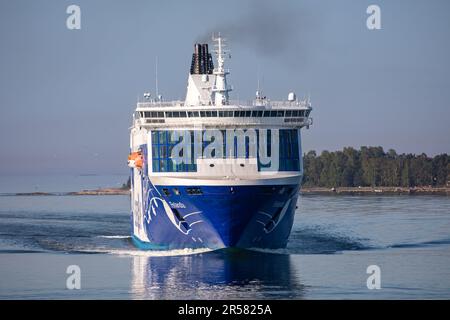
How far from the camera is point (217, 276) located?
50.2 m

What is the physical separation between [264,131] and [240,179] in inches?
136

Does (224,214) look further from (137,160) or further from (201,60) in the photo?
(201,60)

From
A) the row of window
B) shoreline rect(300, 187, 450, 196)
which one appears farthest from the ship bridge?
shoreline rect(300, 187, 450, 196)

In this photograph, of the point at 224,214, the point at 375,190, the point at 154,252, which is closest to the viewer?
the point at 224,214

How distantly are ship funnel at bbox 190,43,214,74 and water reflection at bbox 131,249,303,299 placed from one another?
1166 cm

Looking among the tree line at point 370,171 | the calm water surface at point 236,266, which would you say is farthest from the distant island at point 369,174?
the calm water surface at point 236,266

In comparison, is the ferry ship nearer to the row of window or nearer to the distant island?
A: the row of window

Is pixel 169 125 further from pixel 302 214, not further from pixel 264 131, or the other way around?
pixel 302 214

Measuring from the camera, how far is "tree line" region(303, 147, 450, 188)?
18212cm

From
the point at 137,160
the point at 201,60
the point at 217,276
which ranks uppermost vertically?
the point at 201,60

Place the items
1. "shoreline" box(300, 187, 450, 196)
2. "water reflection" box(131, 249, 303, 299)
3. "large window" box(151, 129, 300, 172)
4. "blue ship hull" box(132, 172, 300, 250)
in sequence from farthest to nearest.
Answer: "shoreline" box(300, 187, 450, 196), "large window" box(151, 129, 300, 172), "blue ship hull" box(132, 172, 300, 250), "water reflection" box(131, 249, 303, 299)

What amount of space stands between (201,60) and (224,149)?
1082 cm

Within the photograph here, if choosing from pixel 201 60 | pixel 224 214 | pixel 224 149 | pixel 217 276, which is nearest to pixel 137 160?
pixel 201 60

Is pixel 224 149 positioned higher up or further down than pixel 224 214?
higher up
